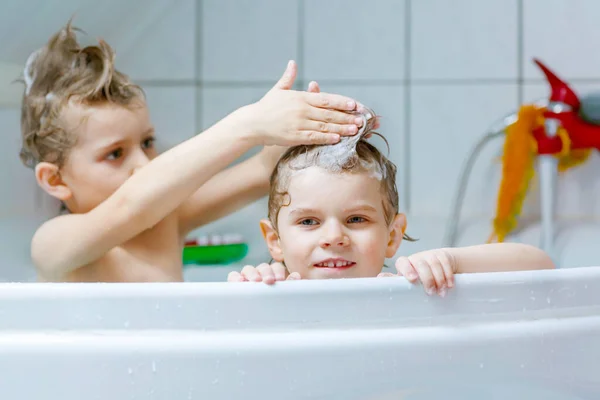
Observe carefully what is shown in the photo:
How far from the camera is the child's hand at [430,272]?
686mm

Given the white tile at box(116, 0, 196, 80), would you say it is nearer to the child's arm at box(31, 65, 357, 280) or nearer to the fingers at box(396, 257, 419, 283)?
the child's arm at box(31, 65, 357, 280)

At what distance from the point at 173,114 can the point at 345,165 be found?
3.42ft

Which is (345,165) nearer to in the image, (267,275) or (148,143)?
(267,275)

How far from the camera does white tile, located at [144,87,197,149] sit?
71.8 inches

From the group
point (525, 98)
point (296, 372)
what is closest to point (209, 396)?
point (296, 372)

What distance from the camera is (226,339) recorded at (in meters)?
0.67

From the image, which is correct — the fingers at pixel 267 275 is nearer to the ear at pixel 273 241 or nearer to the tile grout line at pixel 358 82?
the ear at pixel 273 241

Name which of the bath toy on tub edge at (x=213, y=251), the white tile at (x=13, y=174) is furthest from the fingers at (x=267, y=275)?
the white tile at (x=13, y=174)

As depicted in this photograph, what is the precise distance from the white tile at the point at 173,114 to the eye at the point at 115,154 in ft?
2.37

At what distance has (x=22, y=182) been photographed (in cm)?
161

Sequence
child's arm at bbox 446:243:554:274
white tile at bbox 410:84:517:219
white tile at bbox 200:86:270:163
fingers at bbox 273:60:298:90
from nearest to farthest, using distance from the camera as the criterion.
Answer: child's arm at bbox 446:243:554:274 < fingers at bbox 273:60:298:90 < white tile at bbox 410:84:517:219 < white tile at bbox 200:86:270:163

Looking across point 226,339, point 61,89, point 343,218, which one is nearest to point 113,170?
point 61,89

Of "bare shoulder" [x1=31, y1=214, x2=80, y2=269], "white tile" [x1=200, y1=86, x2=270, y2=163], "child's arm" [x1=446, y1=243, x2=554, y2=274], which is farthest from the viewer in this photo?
"white tile" [x1=200, y1=86, x2=270, y2=163]

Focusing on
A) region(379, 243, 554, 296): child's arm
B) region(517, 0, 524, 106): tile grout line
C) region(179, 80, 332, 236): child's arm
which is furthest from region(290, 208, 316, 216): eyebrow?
region(517, 0, 524, 106): tile grout line
